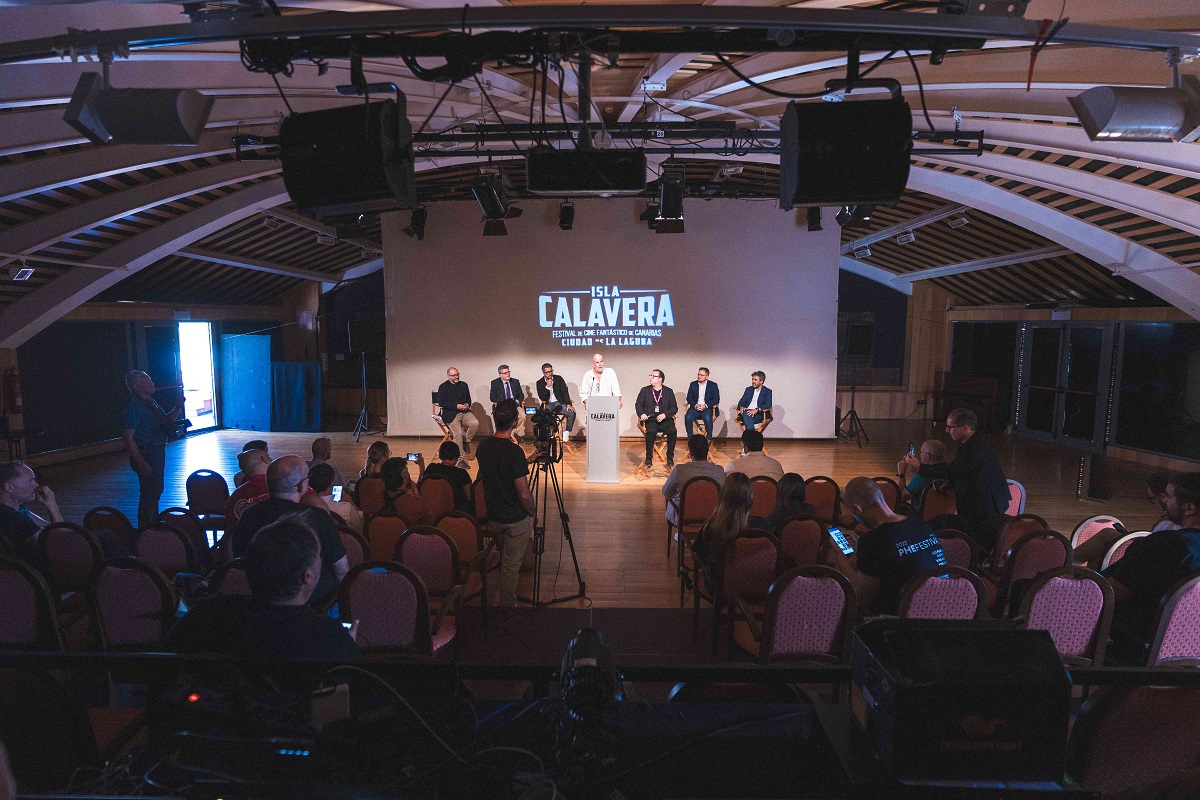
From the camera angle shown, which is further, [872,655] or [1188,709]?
[1188,709]

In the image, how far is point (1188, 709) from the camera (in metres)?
1.79

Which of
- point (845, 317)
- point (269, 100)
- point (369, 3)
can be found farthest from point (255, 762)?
point (845, 317)

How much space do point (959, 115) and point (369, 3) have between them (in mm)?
4856

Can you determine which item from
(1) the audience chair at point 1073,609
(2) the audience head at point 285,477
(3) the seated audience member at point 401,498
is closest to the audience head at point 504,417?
(3) the seated audience member at point 401,498

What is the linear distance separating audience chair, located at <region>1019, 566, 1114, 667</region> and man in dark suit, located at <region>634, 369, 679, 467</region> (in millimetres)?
7079

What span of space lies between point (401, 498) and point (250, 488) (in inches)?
42.4

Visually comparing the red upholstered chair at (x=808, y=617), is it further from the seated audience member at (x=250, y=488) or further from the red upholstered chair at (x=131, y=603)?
the seated audience member at (x=250, y=488)

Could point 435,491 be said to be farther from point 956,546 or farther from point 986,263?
point 986,263

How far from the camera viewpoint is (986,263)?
482 inches

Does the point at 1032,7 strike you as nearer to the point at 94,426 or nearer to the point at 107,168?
the point at 107,168

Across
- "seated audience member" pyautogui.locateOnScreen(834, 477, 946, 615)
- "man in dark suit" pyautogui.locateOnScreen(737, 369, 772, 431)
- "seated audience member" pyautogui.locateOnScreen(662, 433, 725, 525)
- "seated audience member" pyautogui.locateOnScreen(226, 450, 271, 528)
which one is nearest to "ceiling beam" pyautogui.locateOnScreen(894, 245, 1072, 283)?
"man in dark suit" pyautogui.locateOnScreen(737, 369, 772, 431)

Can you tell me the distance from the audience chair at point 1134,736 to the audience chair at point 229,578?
3.22 meters

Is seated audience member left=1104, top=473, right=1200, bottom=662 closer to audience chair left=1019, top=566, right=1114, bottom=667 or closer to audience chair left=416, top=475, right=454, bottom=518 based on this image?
audience chair left=1019, top=566, right=1114, bottom=667

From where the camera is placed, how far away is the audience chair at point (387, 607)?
299 centimetres
